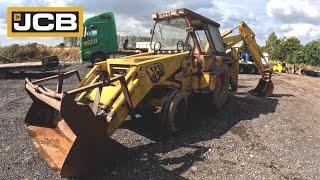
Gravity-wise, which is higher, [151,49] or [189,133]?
[151,49]

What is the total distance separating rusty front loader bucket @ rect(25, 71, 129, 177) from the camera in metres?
5.41

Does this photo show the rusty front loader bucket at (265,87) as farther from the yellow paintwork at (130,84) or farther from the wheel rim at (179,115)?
the wheel rim at (179,115)

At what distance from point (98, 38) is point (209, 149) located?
55.0ft

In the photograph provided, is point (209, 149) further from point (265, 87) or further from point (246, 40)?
point (265, 87)

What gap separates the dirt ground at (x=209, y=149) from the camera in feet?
20.8

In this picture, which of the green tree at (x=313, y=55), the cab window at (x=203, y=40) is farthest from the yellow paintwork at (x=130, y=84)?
the green tree at (x=313, y=55)

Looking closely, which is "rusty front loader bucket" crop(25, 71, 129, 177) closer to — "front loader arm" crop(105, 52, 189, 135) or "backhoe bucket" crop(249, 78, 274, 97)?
"front loader arm" crop(105, 52, 189, 135)

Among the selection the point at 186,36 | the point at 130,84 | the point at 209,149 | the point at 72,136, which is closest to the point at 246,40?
the point at 186,36

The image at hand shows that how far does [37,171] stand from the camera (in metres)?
6.20

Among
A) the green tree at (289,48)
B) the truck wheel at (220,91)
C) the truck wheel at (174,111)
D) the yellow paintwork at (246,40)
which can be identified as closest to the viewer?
the truck wheel at (174,111)

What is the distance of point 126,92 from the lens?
21.9 ft

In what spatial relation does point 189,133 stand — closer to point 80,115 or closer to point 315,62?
point 80,115

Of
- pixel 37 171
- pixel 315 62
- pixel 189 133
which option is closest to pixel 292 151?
pixel 189 133

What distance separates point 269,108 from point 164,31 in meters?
3.95
